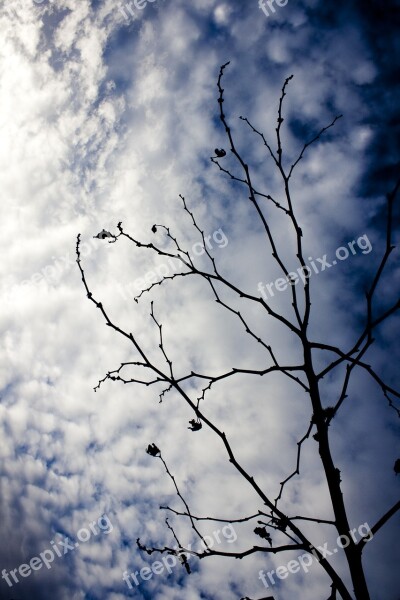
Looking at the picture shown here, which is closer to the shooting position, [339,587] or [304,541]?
[339,587]

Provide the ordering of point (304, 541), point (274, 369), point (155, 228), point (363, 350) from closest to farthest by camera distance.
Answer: point (304, 541) < point (363, 350) < point (274, 369) < point (155, 228)

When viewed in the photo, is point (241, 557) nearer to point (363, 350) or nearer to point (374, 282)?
point (363, 350)

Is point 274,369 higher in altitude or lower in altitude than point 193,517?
higher

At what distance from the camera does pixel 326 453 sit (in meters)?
1.91

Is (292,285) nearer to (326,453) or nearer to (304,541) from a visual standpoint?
(326,453)

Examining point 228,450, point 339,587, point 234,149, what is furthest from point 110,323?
point 339,587

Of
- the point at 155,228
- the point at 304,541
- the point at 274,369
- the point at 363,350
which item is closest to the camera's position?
the point at 304,541

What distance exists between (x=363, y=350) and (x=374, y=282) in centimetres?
44

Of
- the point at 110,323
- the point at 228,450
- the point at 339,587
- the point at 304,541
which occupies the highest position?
the point at 110,323

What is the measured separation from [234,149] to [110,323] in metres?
1.40

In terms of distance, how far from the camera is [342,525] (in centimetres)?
179

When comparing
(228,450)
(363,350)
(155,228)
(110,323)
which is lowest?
(228,450)

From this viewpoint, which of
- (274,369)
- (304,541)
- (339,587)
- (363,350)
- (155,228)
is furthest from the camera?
(155,228)

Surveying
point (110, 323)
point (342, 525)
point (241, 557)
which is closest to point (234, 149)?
point (110, 323)
